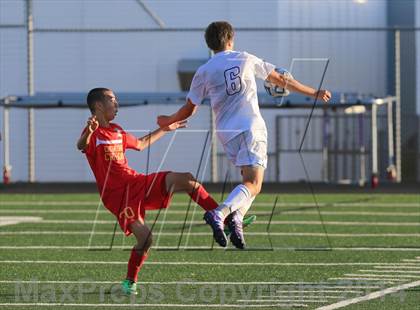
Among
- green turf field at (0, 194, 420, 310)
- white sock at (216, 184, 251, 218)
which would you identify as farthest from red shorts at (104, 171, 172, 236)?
green turf field at (0, 194, 420, 310)

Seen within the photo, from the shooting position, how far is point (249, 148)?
921 centimetres

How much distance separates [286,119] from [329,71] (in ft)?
7.36

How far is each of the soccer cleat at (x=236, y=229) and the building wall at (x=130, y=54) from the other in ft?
53.2

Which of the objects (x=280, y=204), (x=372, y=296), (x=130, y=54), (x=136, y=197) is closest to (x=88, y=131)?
(x=136, y=197)

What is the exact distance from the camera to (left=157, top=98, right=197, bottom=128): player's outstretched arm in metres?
9.35

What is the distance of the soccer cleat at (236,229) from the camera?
8.91 m

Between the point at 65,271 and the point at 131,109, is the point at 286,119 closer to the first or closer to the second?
the point at 131,109

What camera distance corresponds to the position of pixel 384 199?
66.0 ft

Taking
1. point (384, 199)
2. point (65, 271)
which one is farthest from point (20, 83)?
point (65, 271)

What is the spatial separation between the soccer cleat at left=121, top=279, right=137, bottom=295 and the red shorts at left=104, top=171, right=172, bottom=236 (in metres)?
0.37

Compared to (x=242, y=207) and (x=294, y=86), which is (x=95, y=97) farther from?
(x=294, y=86)

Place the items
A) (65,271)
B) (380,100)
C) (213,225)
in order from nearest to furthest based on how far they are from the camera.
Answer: (213,225) → (65,271) → (380,100)

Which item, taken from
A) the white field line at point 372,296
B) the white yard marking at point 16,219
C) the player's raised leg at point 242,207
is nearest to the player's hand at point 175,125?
the player's raised leg at point 242,207

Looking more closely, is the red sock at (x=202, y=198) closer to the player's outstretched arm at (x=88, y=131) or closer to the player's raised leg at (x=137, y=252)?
the player's raised leg at (x=137, y=252)
